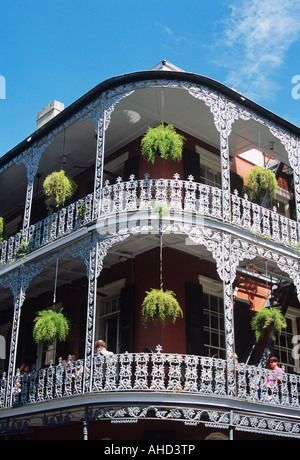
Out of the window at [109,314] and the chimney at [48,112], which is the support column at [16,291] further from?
the chimney at [48,112]

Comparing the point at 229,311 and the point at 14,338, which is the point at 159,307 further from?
the point at 14,338

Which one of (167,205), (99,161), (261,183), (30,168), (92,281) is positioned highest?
(30,168)

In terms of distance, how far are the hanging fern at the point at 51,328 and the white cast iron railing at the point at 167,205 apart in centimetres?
185

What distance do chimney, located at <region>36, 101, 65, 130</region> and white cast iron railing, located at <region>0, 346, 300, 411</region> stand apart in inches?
370

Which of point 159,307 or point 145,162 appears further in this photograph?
point 145,162

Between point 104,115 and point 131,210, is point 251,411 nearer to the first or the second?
point 131,210

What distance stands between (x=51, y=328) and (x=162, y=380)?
2782mm

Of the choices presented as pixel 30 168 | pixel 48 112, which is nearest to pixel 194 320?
pixel 30 168

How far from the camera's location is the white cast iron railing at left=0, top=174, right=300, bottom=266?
39.5 ft

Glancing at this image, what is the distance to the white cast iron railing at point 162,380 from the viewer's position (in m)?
10.5

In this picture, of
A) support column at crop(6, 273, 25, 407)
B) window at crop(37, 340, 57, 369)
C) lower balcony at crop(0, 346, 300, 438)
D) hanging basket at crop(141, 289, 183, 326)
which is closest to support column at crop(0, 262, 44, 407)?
support column at crop(6, 273, 25, 407)

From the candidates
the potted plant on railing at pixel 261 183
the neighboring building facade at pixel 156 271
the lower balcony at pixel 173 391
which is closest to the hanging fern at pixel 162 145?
the neighboring building facade at pixel 156 271

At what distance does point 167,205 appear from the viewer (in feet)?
38.6

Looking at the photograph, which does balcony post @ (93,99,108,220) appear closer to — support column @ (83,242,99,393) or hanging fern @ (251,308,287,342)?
support column @ (83,242,99,393)
